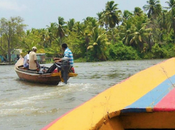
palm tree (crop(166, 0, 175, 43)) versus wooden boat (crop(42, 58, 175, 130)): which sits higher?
palm tree (crop(166, 0, 175, 43))

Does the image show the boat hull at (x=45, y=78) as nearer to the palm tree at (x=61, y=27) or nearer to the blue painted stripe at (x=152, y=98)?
the blue painted stripe at (x=152, y=98)

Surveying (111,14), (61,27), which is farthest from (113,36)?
(61,27)

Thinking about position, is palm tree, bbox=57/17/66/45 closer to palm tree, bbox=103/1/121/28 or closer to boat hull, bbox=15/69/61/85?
palm tree, bbox=103/1/121/28

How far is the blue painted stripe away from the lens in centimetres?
145

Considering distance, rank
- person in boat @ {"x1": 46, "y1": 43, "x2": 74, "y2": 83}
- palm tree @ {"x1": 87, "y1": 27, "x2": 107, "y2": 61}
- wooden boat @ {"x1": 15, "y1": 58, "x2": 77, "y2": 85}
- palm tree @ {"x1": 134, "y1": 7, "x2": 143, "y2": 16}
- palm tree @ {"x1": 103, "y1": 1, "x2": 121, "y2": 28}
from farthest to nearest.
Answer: palm tree @ {"x1": 134, "y1": 7, "x2": 143, "y2": 16}, palm tree @ {"x1": 103, "y1": 1, "x2": 121, "y2": 28}, palm tree @ {"x1": 87, "y1": 27, "x2": 107, "y2": 61}, wooden boat @ {"x1": 15, "y1": 58, "x2": 77, "y2": 85}, person in boat @ {"x1": 46, "y1": 43, "x2": 74, "y2": 83}

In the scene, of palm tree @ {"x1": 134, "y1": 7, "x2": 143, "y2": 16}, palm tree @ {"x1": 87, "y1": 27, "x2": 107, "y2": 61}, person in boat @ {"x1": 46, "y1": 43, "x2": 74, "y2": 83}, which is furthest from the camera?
palm tree @ {"x1": 134, "y1": 7, "x2": 143, "y2": 16}

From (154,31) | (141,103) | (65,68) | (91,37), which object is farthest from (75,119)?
(154,31)

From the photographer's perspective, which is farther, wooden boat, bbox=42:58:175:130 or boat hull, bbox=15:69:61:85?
boat hull, bbox=15:69:61:85

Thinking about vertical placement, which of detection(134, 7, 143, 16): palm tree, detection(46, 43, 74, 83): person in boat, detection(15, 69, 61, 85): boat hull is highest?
detection(134, 7, 143, 16): palm tree

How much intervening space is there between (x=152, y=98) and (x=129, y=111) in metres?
0.18

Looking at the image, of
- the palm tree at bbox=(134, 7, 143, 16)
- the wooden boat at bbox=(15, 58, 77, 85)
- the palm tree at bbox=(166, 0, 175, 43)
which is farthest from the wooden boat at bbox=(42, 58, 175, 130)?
the palm tree at bbox=(134, 7, 143, 16)

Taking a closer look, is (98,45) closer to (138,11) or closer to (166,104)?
(138,11)

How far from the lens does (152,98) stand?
5.08ft

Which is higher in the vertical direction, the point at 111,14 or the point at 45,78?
the point at 111,14
